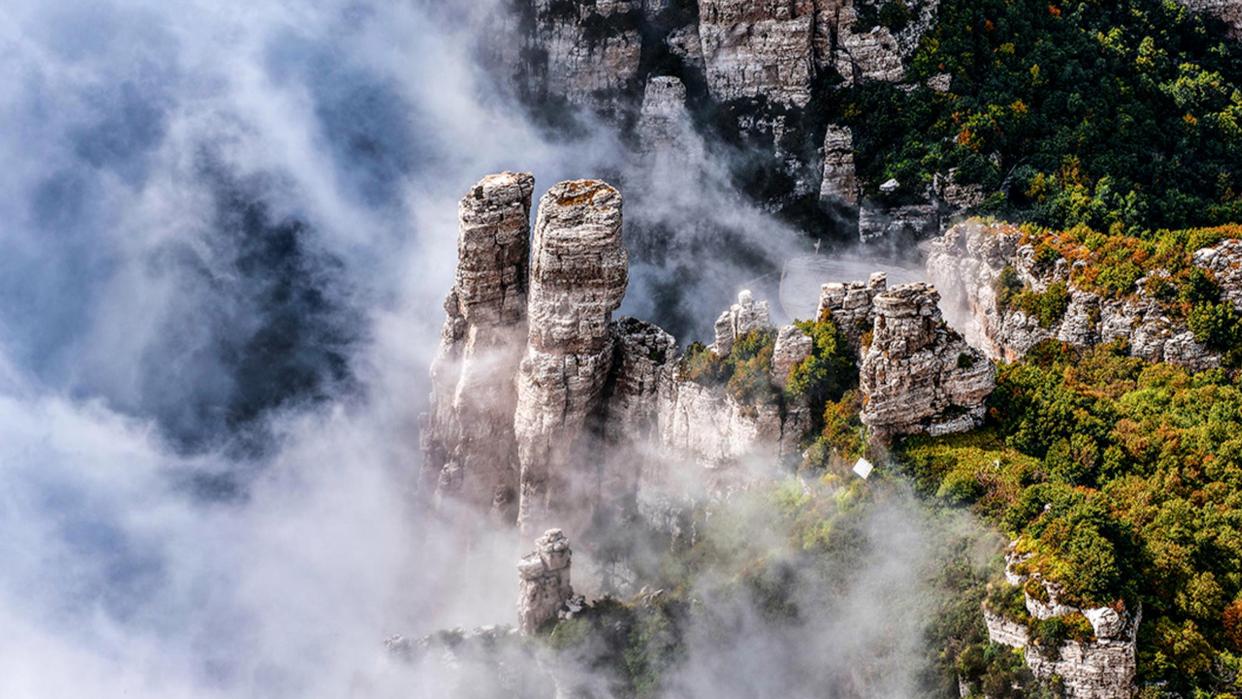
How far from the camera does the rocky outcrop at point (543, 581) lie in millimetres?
62375

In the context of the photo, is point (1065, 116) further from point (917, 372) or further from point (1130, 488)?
point (1130, 488)

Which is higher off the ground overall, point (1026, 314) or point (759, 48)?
point (759, 48)

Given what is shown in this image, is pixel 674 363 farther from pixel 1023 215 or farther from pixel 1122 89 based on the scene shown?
pixel 1122 89

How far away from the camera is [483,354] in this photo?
68750 millimetres

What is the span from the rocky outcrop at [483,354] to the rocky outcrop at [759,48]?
33.7 metres

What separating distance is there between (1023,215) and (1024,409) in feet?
95.8

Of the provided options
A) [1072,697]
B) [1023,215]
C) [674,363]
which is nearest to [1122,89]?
[1023,215]

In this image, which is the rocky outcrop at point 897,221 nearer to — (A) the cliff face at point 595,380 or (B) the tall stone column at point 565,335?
(A) the cliff face at point 595,380

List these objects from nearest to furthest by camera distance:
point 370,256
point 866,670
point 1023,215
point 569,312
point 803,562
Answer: point 866,670, point 803,562, point 569,312, point 1023,215, point 370,256

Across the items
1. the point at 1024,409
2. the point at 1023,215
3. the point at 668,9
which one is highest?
the point at 668,9

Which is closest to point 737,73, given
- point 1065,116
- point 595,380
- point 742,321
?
point 1065,116

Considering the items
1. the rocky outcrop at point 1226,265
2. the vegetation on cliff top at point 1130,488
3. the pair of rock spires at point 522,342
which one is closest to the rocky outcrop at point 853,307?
the vegetation on cliff top at point 1130,488

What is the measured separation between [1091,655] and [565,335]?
103 ft

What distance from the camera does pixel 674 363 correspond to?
216ft
